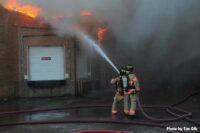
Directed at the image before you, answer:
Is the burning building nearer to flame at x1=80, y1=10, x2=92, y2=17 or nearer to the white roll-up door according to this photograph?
the white roll-up door

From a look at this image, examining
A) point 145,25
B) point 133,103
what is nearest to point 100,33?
point 145,25

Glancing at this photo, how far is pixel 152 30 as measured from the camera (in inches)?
579

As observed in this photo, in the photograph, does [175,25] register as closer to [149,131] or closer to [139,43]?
[139,43]

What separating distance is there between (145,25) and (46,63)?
437cm

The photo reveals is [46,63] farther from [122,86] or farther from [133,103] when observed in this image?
[133,103]

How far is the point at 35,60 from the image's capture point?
16344 mm

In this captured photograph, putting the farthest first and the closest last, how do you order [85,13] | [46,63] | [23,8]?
[46,63], [23,8], [85,13]

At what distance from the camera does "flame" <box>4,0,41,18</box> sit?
14.9 meters

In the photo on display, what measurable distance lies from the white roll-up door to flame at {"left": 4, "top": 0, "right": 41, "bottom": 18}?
1.52 m

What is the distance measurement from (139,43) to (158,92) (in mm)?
2021

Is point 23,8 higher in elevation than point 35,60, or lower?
higher

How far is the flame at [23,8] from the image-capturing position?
48.9 ft

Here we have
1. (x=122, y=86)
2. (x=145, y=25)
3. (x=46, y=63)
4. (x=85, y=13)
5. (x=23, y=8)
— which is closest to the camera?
(x=122, y=86)

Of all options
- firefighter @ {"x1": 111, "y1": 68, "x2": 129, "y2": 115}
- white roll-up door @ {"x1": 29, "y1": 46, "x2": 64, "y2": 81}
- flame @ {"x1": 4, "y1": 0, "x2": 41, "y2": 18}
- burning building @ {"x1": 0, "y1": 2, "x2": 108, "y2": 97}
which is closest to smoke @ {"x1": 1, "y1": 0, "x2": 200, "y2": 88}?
flame @ {"x1": 4, "y1": 0, "x2": 41, "y2": 18}
